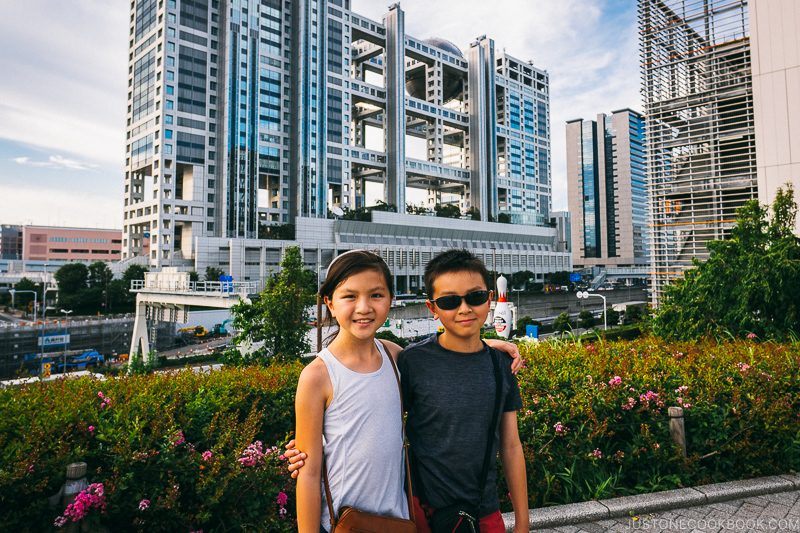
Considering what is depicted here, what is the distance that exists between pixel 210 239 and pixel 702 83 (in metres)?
53.7

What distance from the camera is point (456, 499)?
7.63ft

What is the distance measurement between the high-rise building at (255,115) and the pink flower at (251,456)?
6210 centimetres

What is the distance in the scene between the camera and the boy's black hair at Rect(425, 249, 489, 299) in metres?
2.58

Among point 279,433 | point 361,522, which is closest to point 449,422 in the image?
point 361,522

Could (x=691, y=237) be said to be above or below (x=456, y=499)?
above

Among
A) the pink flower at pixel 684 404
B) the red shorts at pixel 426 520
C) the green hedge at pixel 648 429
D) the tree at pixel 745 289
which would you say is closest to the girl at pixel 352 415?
the red shorts at pixel 426 520

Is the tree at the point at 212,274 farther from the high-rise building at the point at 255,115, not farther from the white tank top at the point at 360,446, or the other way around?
the white tank top at the point at 360,446

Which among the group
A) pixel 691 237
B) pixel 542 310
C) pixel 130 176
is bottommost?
pixel 542 310

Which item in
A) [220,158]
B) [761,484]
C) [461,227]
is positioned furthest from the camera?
[461,227]

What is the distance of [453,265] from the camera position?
102 inches

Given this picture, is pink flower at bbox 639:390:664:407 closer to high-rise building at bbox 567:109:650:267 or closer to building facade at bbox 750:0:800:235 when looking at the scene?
building facade at bbox 750:0:800:235

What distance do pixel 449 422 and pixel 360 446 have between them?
0.49m

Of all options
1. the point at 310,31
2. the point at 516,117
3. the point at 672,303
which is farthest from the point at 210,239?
the point at 516,117

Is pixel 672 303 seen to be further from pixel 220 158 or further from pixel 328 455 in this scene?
pixel 220 158
